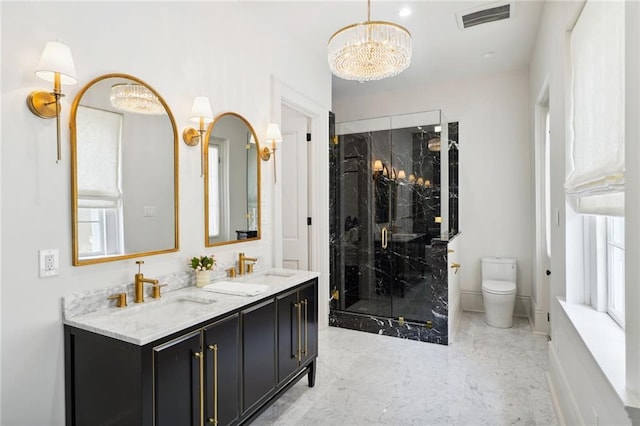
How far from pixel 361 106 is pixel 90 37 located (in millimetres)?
3980

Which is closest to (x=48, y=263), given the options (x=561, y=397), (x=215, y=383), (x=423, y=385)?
(x=215, y=383)

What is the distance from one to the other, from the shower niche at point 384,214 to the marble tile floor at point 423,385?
0.47 m

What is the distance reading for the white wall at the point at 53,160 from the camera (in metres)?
1.47

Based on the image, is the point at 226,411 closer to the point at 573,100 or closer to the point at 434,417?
the point at 434,417

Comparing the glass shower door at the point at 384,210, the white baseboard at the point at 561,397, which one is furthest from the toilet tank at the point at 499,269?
the white baseboard at the point at 561,397

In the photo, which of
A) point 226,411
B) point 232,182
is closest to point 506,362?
point 226,411

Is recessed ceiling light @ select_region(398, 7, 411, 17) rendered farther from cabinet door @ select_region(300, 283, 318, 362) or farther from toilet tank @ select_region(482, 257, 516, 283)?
toilet tank @ select_region(482, 257, 516, 283)

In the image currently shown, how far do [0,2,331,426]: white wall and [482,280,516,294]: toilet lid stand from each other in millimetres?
3036

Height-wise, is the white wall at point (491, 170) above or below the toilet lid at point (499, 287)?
above

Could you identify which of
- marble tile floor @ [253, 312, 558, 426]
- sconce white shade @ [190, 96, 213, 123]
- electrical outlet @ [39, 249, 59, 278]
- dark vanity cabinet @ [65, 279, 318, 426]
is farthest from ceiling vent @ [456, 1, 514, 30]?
electrical outlet @ [39, 249, 59, 278]

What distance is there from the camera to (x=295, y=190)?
3.91 m

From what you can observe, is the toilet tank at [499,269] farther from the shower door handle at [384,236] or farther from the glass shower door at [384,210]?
the shower door handle at [384,236]

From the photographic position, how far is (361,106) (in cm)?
527

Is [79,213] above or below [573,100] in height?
below
